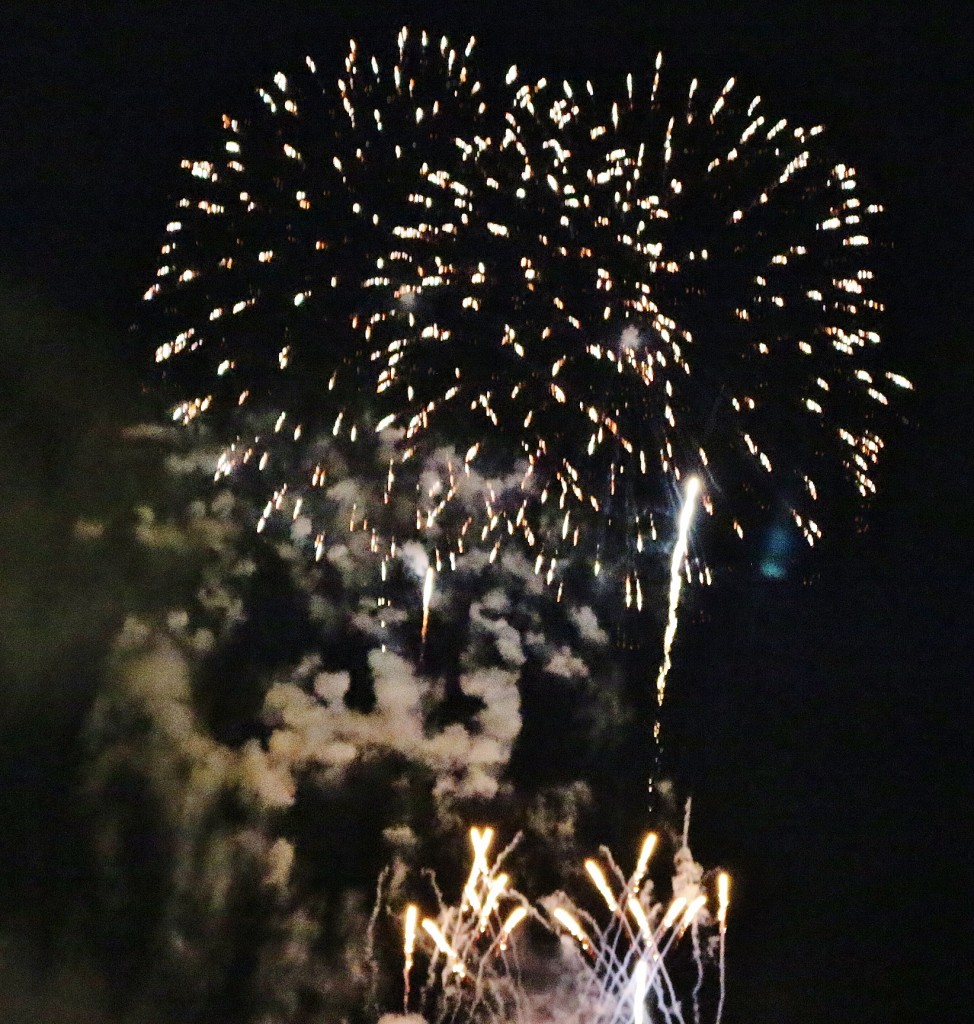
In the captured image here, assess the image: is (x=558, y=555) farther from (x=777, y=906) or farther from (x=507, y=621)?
(x=777, y=906)

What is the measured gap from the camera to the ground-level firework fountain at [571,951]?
25.8ft

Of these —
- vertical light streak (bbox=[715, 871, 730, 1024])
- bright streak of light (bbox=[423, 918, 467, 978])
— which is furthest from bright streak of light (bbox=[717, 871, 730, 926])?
bright streak of light (bbox=[423, 918, 467, 978])

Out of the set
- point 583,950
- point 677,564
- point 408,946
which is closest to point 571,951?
point 583,950

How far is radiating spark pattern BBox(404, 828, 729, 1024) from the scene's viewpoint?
307 inches

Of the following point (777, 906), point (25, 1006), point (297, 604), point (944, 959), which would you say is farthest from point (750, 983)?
point (25, 1006)

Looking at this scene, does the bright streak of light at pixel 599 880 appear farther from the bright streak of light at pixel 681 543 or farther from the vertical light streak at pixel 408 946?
the bright streak of light at pixel 681 543

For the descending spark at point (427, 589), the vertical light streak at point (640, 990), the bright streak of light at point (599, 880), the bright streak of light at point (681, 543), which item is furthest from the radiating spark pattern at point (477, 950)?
the bright streak of light at point (681, 543)

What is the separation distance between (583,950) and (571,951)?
10 cm

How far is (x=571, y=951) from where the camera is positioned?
28.3 feet

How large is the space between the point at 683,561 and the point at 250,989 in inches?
189

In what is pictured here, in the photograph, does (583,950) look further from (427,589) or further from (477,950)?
(427,589)

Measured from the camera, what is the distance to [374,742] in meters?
9.46

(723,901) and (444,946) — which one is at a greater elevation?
(723,901)

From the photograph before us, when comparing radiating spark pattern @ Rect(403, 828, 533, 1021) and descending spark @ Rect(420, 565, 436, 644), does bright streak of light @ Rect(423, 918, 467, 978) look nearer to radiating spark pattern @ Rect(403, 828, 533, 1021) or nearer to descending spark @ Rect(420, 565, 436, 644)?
radiating spark pattern @ Rect(403, 828, 533, 1021)
